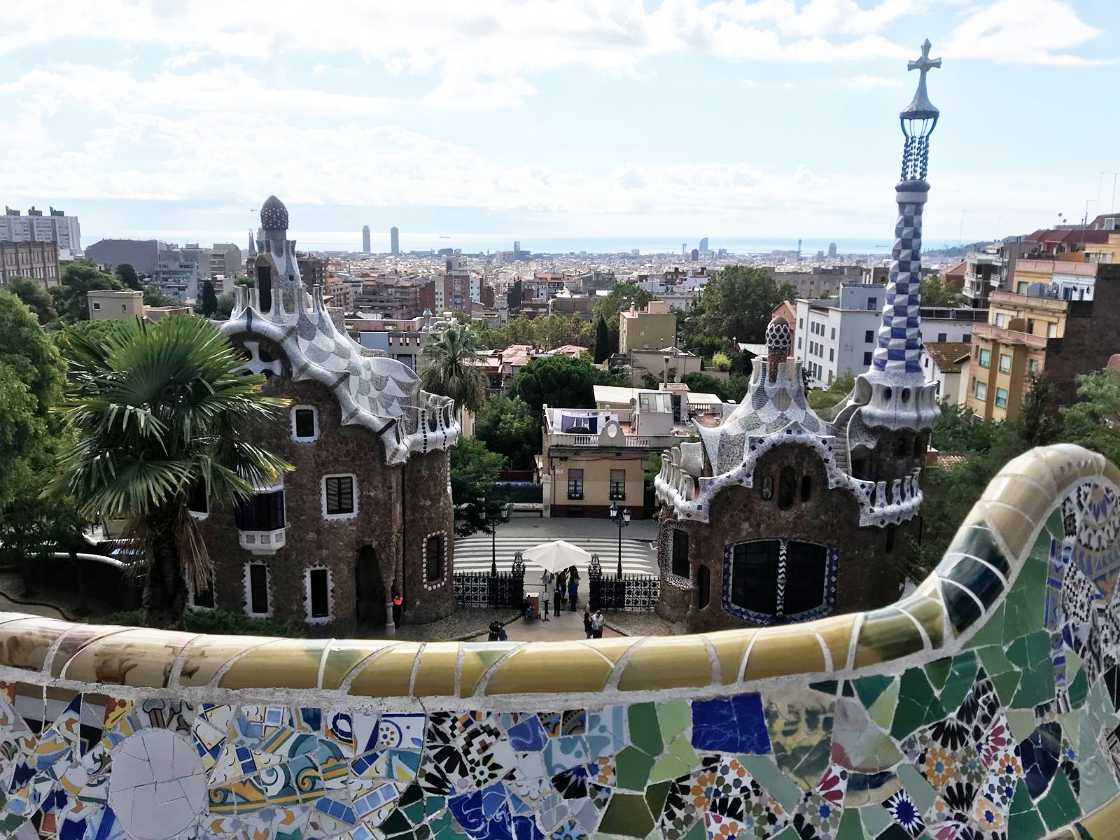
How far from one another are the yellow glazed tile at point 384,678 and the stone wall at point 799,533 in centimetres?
1674

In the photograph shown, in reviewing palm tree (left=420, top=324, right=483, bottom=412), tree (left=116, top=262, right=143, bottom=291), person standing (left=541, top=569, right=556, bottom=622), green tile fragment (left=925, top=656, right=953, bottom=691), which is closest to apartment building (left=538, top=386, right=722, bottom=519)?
palm tree (left=420, top=324, right=483, bottom=412)

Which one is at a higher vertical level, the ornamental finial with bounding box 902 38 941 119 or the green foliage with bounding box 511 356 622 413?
the ornamental finial with bounding box 902 38 941 119

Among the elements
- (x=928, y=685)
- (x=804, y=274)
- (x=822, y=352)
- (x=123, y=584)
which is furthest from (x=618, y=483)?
(x=804, y=274)

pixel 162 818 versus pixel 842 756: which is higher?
pixel 842 756

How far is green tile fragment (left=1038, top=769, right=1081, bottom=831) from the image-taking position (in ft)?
17.3

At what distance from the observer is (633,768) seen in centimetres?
486

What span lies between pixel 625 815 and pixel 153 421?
868cm

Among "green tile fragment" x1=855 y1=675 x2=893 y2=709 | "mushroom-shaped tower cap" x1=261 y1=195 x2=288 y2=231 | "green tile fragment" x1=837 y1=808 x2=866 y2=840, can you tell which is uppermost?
"mushroom-shaped tower cap" x1=261 y1=195 x2=288 y2=231

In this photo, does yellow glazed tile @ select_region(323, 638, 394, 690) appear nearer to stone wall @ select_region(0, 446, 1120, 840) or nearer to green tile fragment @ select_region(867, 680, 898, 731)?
stone wall @ select_region(0, 446, 1120, 840)

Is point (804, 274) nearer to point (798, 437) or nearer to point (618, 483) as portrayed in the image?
point (618, 483)

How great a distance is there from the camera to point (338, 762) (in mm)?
4789

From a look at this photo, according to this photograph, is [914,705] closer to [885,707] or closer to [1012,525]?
[885,707]

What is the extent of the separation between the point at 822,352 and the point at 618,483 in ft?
121

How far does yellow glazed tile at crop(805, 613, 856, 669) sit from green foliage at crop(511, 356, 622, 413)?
4284 centimetres
